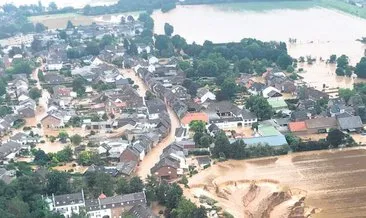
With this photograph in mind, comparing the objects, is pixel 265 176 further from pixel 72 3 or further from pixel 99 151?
pixel 72 3

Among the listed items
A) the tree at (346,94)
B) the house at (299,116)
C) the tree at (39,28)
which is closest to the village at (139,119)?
the house at (299,116)

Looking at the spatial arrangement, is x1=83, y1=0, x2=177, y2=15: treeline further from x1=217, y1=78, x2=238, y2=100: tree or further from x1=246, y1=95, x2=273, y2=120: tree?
x1=246, y1=95, x2=273, y2=120: tree

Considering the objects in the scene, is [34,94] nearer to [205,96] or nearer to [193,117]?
[205,96]

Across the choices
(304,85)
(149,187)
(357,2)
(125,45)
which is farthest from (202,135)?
(357,2)

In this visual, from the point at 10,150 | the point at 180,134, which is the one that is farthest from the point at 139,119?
the point at 10,150

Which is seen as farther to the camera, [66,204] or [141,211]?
[66,204]

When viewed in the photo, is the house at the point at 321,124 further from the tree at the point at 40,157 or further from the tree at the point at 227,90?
the tree at the point at 40,157
